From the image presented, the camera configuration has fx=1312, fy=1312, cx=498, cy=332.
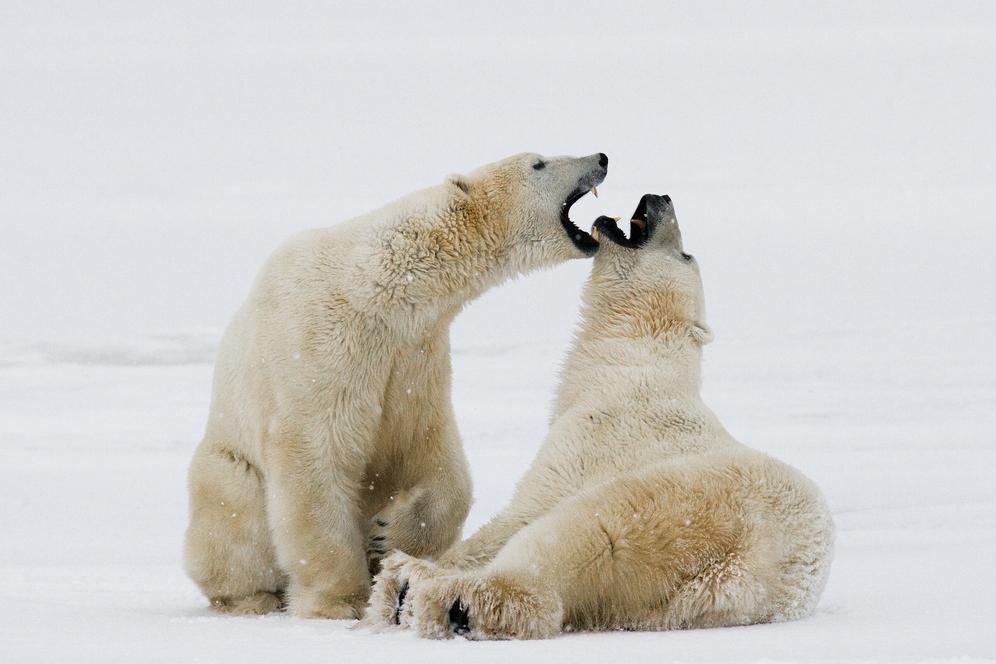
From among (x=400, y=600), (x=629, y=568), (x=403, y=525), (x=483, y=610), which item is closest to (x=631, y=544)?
(x=629, y=568)

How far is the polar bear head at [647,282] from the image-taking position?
4.71 meters

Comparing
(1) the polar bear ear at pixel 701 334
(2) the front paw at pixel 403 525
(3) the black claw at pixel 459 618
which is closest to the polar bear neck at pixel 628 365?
(1) the polar bear ear at pixel 701 334

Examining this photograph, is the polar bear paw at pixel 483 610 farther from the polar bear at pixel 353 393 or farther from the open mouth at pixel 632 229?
the open mouth at pixel 632 229

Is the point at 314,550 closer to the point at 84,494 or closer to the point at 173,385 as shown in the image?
the point at 84,494

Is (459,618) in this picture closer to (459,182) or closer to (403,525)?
(403,525)

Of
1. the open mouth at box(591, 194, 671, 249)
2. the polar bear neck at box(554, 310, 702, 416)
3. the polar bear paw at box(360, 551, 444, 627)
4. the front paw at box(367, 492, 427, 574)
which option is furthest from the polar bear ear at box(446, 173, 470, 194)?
the polar bear paw at box(360, 551, 444, 627)

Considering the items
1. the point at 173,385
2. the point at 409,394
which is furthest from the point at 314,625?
the point at 173,385

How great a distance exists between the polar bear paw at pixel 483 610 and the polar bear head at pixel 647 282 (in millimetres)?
1607

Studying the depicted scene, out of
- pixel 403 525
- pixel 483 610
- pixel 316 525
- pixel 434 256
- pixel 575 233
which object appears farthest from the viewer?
pixel 575 233

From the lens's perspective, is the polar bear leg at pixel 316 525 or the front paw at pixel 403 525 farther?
the front paw at pixel 403 525

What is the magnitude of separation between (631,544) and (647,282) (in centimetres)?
163

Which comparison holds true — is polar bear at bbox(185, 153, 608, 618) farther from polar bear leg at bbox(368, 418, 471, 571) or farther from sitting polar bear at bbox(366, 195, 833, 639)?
sitting polar bear at bbox(366, 195, 833, 639)

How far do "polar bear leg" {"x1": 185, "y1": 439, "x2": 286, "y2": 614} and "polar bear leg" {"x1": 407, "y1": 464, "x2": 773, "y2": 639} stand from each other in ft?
4.94

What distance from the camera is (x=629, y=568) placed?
11.1 ft
